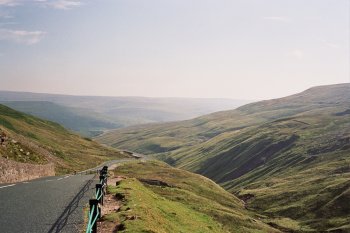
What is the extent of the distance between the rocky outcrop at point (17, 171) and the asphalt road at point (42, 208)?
8.79 m

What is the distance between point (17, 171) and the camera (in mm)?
52500

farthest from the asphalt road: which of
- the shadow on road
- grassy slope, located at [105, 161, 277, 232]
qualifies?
grassy slope, located at [105, 161, 277, 232]

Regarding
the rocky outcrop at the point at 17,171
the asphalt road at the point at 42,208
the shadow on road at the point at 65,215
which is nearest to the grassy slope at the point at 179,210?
the shadow on road at the point at 65,215

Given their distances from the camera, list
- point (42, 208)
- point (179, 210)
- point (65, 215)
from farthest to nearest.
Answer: point (179, 210) → point (42, 208) → point (65, 215)

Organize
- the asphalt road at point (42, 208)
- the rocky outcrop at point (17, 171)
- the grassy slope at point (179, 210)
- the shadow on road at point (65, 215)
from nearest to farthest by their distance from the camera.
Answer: the shadow on road at point (65, 215), the asphalt road at point (42, 208), the grassy slope at point (179, 210), the rocky outcrop at point (17, 171)

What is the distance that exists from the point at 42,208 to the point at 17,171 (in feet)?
85.7

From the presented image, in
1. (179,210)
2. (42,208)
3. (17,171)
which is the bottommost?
(179,210)

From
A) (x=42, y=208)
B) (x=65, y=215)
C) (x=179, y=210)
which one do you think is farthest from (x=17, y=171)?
(x=65, y=215)

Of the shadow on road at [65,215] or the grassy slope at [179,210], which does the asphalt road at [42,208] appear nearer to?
the shadow on road at [65,215]

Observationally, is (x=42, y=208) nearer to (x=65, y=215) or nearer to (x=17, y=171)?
(x=65, y=215)

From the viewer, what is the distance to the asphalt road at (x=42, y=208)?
23.5 metres

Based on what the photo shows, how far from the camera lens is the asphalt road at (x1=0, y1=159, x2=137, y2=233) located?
23.5m

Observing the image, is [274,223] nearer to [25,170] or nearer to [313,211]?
[313,211]

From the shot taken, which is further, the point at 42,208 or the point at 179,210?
the point at 179,210
